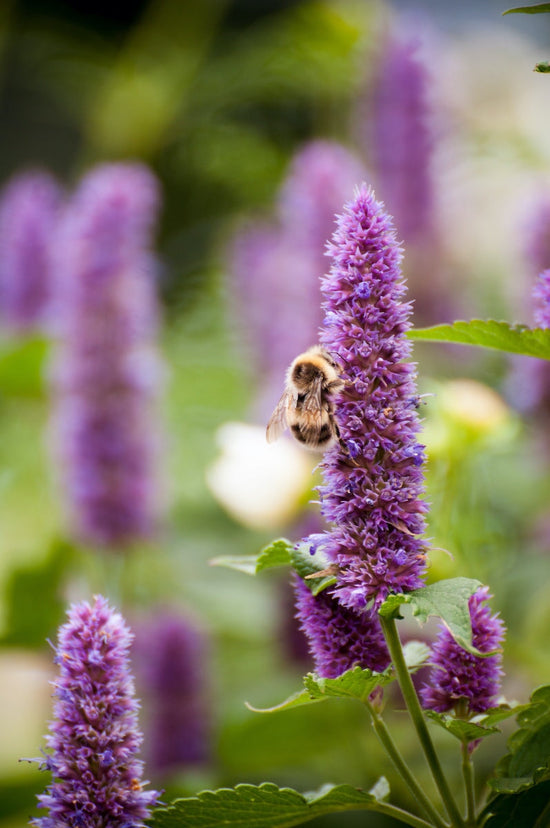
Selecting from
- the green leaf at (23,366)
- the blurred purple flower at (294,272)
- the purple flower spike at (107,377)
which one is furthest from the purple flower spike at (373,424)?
the green leaf at (23,366)

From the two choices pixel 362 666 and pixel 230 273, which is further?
pixel 230 273

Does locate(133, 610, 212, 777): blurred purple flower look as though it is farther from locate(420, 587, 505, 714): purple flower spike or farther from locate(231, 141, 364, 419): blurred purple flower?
locate(420, 587, 505, 714): purple flower spike

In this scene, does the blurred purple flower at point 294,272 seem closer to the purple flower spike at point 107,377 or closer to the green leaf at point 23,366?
the purple flower spike at point 107,377

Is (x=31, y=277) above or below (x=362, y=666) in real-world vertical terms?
above

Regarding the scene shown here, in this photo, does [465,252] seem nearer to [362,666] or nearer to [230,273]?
[230,273]

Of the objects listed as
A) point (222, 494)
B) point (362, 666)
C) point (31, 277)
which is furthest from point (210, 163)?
point (362, 666)

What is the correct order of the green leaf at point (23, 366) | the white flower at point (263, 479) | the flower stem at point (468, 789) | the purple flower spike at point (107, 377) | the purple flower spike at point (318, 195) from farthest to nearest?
the green leaf at point (23, 366) → the purple flower spike at point (107, 377) → the purple flower spike at point (318, 195) → the white flower at point (263, 479) → the flower stem at point (468, 789)
